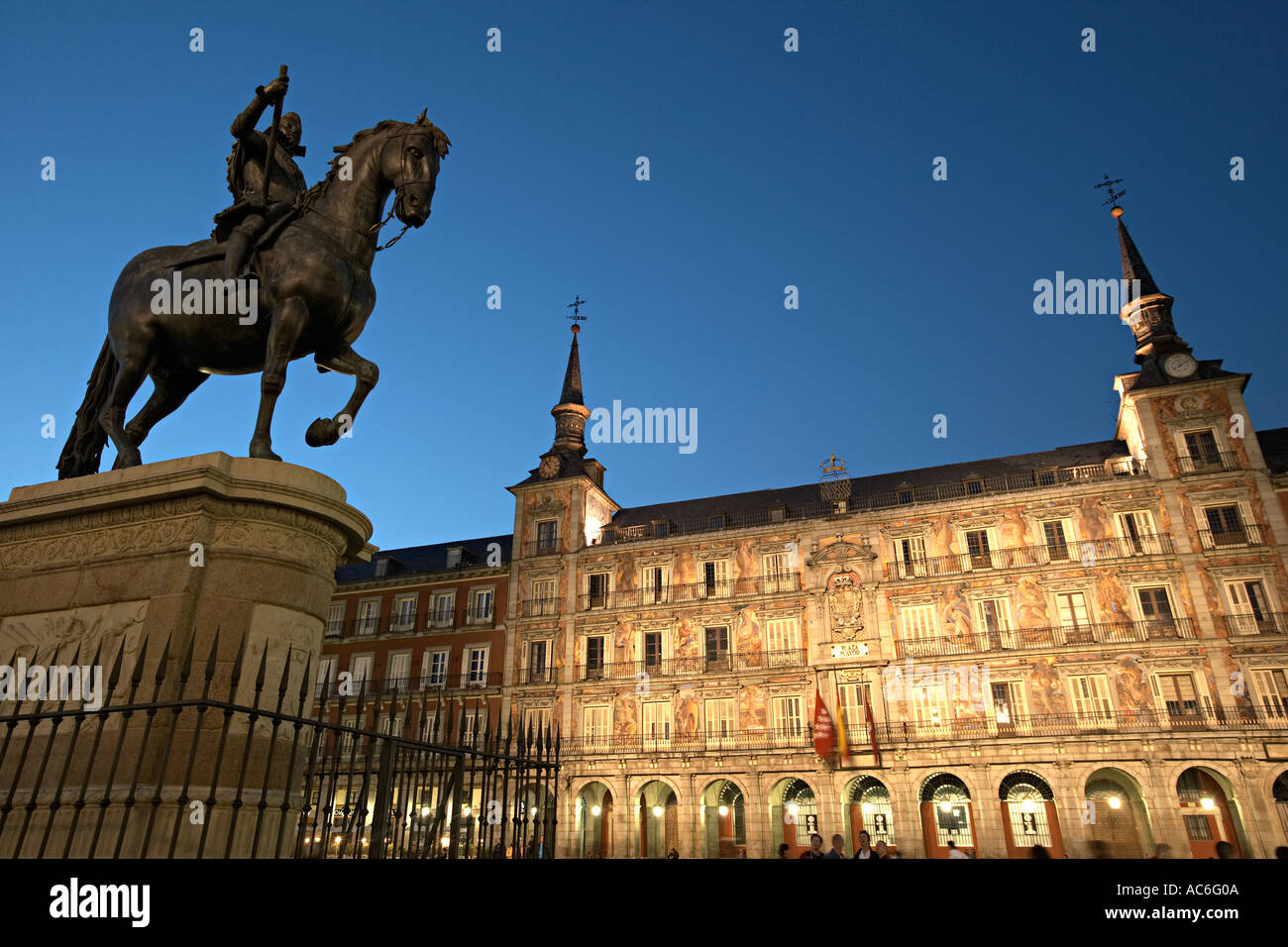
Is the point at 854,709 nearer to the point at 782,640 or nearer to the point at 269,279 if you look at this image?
the point at 782,640

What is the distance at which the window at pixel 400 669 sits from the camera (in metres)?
35.2

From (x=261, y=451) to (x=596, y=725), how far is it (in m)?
29.0

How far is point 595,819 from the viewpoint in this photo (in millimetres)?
30734

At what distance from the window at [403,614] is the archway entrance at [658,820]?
44.5 feet

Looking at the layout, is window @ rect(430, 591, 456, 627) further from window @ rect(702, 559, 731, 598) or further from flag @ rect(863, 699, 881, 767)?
flag @ rect(863, 699, 881, 767)

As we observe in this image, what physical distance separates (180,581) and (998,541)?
3015cm

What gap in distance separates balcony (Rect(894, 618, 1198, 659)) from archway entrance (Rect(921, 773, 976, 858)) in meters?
4.38

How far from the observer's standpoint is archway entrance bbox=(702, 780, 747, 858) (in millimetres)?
29406

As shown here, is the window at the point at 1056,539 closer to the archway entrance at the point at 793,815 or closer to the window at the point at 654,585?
the archway entrance at the point at 793,815

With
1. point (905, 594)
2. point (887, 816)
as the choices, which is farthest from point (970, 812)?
point (905, 594)

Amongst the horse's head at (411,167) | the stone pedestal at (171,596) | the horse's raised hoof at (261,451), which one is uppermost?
the horse's head at (411,167)

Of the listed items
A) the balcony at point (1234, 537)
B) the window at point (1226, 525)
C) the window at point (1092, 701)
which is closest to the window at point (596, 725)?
the window at point (1092, 701)

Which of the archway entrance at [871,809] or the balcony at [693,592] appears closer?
the archway entrance at [871,809]
